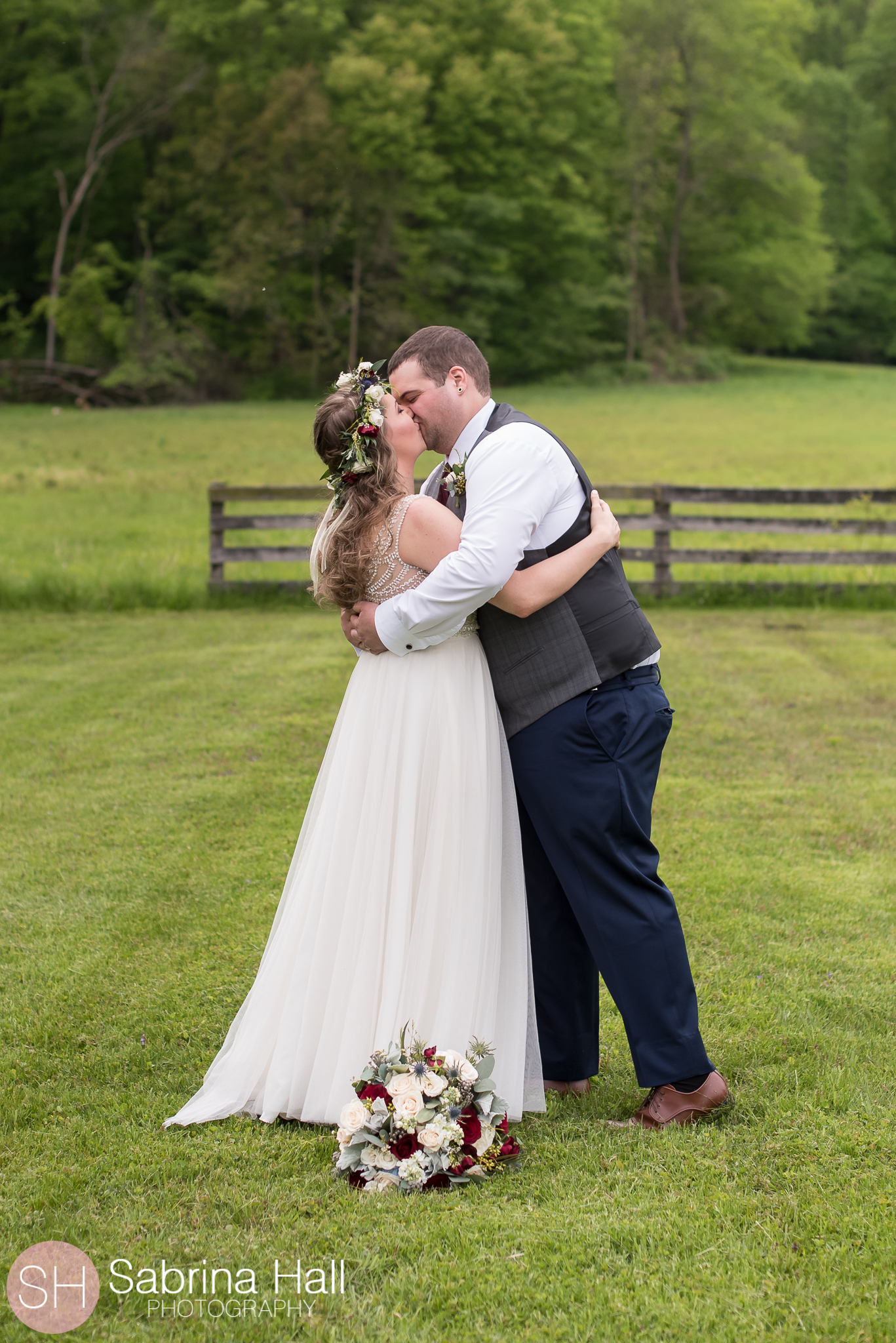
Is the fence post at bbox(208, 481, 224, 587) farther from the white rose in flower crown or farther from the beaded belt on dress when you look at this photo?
the white rose in flower crown

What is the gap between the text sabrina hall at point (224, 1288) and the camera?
2.65 m

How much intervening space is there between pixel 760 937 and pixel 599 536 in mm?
2381

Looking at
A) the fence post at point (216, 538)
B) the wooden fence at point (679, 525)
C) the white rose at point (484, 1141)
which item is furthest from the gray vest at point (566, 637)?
the fence post at point (216, 538)

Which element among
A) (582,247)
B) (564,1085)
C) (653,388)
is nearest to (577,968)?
(564,1085)

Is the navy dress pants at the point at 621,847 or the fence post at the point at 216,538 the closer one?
the navy dress pants at the point at 621,847

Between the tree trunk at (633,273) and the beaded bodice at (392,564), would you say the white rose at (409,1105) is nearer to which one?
the beaded bodice at (392,564)

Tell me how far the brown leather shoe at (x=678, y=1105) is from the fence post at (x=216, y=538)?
34.6 feet

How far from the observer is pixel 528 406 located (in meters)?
39.6

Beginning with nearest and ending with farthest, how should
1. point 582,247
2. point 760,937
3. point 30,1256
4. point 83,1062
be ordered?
point 30,1256
point 83,1062
point 760,937
point 582,247

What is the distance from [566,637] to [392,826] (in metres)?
0.75

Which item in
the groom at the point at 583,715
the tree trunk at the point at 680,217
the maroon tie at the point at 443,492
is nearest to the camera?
the groom at the point at 583,715

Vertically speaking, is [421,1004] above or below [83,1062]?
above

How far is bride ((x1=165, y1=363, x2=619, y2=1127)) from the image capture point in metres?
3.39

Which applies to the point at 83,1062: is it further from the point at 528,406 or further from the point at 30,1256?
the point at 528,406
